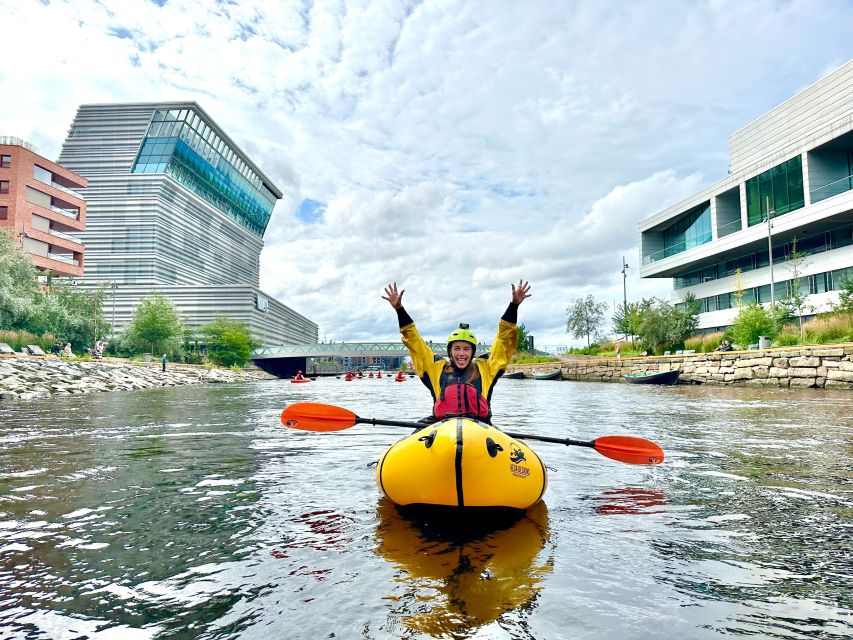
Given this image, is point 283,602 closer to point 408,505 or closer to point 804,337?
point 408,505

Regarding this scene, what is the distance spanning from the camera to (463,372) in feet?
20.6

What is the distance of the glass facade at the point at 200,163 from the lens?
98.4 m

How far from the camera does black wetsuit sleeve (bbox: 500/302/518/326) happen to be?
683cm

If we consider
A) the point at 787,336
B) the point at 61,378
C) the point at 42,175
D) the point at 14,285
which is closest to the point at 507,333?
the point at 61,378

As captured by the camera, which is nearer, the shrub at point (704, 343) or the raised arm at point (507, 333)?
the raised arm at point (507, 333)

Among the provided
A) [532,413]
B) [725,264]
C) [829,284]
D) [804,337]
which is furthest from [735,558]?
[725,264]

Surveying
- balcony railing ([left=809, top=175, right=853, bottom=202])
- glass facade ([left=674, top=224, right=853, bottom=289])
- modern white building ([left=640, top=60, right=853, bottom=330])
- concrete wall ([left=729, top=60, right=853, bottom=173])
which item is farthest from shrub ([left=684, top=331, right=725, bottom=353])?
concrete wall ([left=729, top=60, right=853, bottom=173])

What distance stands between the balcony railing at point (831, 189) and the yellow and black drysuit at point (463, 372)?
37.3 meters

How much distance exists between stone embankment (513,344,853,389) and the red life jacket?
22066 mm

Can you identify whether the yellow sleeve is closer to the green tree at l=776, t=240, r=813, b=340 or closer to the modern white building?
the green tree at l=776, t=240, r=813, b=340

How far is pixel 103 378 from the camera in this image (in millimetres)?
29875

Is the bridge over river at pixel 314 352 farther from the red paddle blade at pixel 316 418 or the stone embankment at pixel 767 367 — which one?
the red paddle blade at pixel 316 418

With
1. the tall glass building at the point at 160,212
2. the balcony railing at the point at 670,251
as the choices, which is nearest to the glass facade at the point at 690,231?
the balcony railing at the point at 670,251

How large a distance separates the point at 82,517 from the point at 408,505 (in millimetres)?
2913
